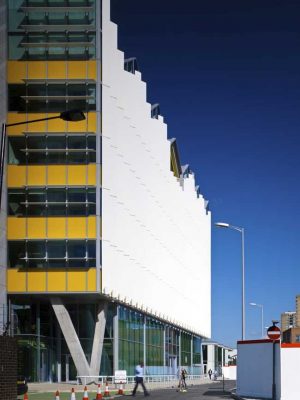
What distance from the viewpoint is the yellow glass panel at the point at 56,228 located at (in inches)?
2367

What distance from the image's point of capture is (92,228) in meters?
60.2

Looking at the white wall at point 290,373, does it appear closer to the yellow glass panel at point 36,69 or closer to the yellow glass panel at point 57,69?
the yellow glass panel at point 57,69

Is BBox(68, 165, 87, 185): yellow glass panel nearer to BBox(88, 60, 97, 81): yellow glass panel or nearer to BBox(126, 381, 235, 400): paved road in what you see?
BBox(88, 60, 97, 81): yellow glass panel

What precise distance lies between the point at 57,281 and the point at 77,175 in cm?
759

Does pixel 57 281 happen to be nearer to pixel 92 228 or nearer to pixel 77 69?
pixel 92 228

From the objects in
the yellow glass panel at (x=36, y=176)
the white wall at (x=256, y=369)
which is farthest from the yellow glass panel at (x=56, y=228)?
the white wall at (x=256, y=369)

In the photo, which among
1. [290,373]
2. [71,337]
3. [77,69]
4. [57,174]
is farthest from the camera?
[77,69]

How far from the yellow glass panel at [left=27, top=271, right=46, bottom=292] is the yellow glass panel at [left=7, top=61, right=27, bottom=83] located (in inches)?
536

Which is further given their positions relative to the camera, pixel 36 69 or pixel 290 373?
pixel 36 69

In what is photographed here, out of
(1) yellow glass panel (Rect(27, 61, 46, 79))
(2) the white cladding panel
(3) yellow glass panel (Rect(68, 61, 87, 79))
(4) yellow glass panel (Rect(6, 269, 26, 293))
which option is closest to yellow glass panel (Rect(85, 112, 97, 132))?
(2) the white cladding panel

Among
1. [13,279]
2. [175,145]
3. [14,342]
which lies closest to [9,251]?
[13,279]

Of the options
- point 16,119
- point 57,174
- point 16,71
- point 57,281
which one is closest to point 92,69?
point 16,71

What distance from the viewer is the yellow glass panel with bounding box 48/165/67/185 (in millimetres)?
60812

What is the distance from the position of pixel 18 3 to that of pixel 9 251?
57.8 feet
